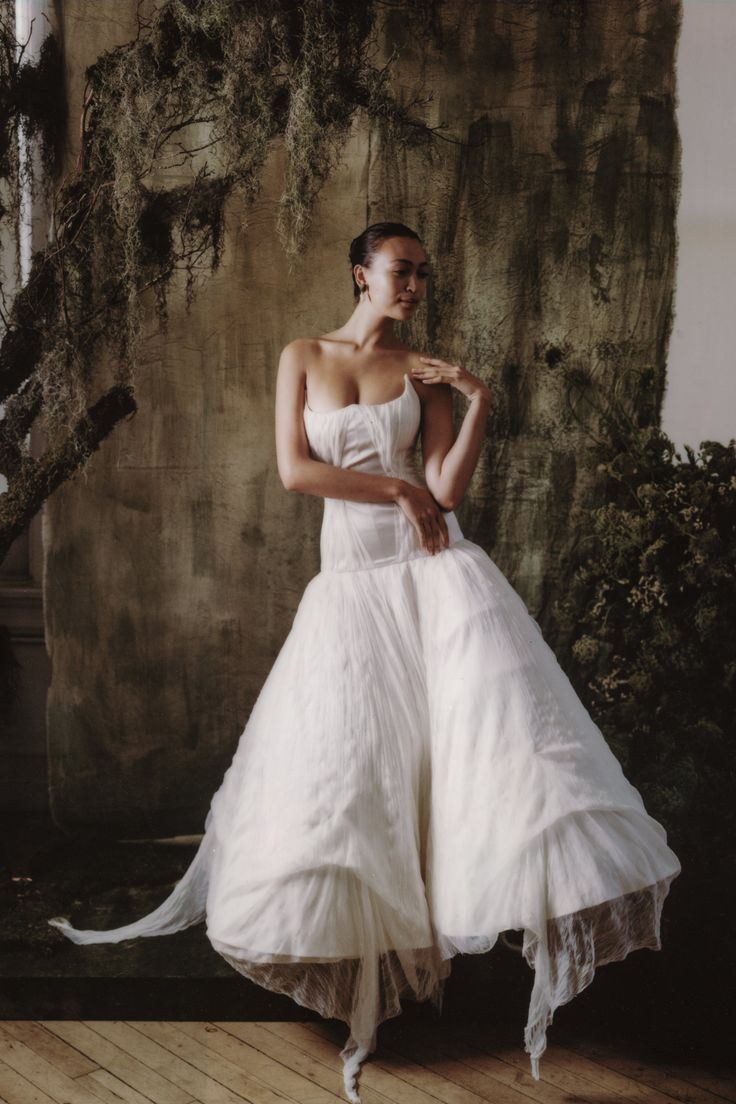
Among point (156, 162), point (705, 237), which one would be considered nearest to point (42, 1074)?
point (156, 162)

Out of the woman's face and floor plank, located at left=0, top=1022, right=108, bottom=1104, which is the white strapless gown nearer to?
the woman's face

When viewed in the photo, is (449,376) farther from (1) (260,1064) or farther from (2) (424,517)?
(1) (260,1064)

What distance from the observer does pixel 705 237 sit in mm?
3338

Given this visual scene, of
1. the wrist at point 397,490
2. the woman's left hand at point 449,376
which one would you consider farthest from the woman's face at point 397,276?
the wrist at point 397,490

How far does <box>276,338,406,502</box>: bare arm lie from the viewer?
257 centimetres

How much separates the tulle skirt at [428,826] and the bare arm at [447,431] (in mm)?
205

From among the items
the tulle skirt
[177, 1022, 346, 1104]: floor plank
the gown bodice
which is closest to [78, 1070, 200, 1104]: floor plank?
[177, 1022, 346, 1104]: floor plank

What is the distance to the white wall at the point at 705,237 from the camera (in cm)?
326

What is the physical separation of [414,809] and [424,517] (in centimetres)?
70

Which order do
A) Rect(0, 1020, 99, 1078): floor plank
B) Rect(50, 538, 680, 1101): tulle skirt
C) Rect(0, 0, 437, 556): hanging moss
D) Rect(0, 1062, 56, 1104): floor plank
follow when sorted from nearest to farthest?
Rect(50, 538, 680, 1101): tulle skirt
Rect(0, 1062, 56, 1104): floor plank
Rect(0, 1020, 99, 1078): floor plank
Rect(0, 0, 437, 556): hanging moss

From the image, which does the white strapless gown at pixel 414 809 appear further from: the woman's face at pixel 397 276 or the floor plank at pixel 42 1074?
the floor plank at pixel 42 1074

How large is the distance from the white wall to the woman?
110cm

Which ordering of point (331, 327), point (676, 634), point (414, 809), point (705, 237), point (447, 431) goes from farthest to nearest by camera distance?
point (331, 327) → point (705, 237) → point (676, 634) → point (447, 431) → point (414, 809)

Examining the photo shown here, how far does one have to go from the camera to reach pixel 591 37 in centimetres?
330
